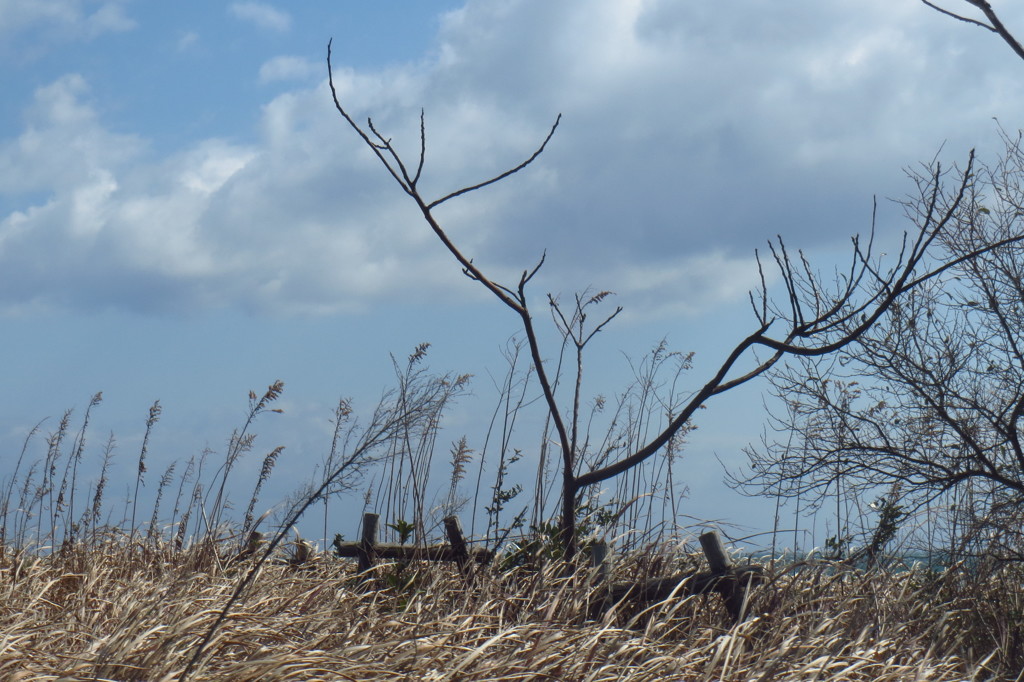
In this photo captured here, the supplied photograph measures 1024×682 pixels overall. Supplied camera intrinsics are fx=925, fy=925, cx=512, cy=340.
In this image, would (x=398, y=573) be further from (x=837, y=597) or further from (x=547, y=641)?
(x=837, y=597)

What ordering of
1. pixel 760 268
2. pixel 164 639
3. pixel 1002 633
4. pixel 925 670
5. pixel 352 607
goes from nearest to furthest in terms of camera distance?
pixel 164 639 < pixel 925 670 < pixel 352 607 < pixel 760 268 < pixel 1002 633

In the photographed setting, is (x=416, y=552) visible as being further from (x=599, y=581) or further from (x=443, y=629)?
(x=443, y=629)

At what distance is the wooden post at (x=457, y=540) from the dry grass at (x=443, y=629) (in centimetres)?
10

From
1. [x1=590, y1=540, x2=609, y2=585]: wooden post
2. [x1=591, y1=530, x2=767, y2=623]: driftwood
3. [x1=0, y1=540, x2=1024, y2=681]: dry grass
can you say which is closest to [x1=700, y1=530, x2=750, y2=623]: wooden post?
[x1=591, y1=530, x2=767, y2=623]: driftwood

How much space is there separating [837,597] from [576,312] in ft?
6.74

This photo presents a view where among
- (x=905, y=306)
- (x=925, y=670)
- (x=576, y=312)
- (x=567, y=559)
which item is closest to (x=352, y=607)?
(x=567, y=559)

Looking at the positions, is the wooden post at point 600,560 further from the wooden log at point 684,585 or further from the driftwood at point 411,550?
the driftwood at point 411,550

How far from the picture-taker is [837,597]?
480cm

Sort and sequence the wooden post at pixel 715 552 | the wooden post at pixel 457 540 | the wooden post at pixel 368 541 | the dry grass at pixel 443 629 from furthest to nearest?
the wooden post at pixel 368 541, the wooden post at pixel 457 540, the wooden post at pixel 715 552, the dry grass at pixel 443 629

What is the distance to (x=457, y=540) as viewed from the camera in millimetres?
4867

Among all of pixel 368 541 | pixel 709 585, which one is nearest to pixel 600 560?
pixel 709 585

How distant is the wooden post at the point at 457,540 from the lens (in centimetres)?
484

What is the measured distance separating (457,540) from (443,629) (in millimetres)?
1195

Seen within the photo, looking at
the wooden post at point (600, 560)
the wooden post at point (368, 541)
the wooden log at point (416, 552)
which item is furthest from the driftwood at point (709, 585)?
the wooden post at point (368, 541)
